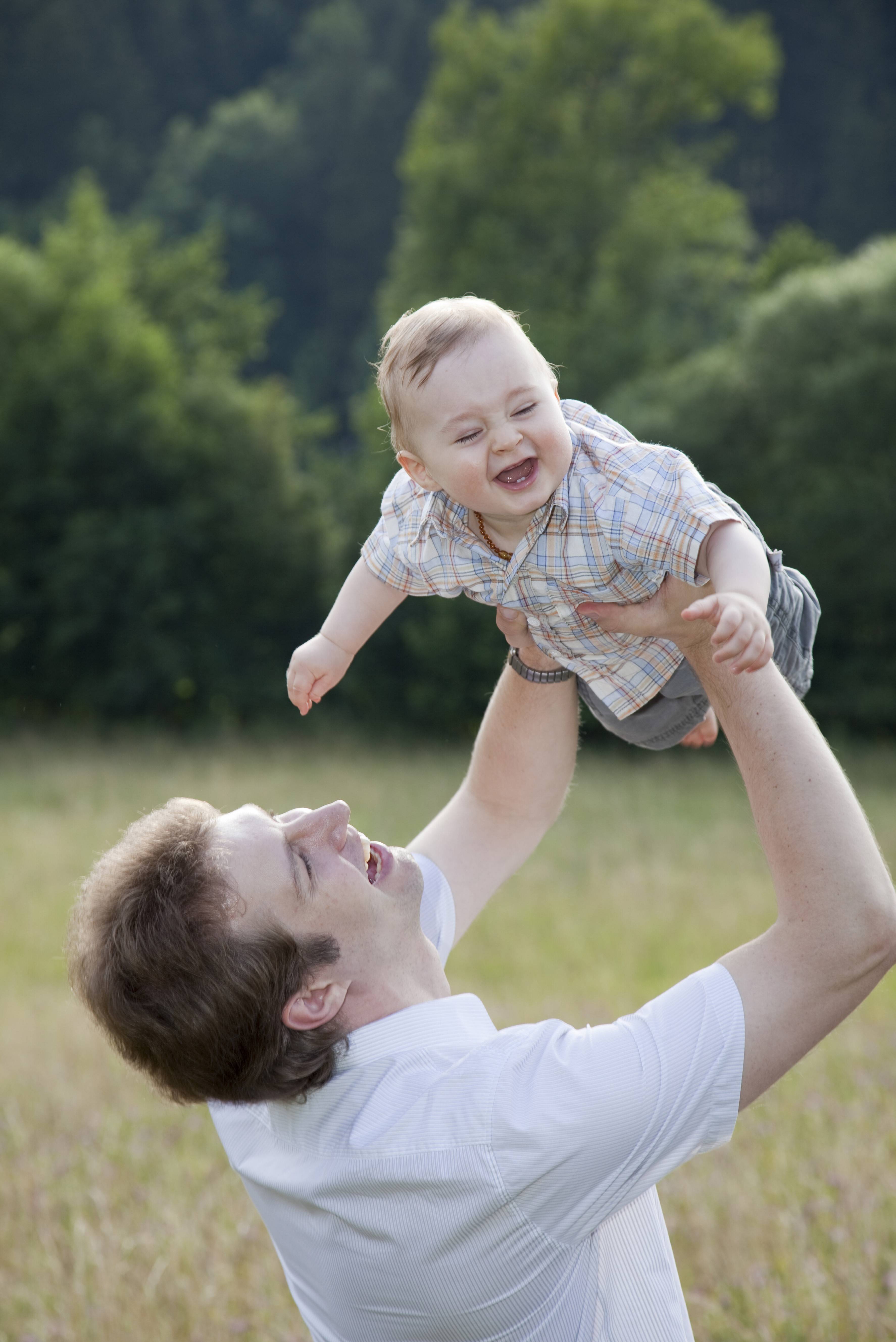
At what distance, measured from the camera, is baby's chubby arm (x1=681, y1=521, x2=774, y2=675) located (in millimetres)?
1728

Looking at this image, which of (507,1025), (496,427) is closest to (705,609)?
(496,427)

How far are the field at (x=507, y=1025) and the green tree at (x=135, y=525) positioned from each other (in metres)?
8.03

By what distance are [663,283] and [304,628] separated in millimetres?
9112

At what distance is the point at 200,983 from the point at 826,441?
57.4 feet

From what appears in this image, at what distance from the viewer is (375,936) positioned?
1.95 m

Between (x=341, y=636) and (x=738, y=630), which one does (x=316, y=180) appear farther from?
(x=738, y=630)

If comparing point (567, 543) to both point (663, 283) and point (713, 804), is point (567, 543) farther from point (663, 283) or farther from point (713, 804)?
point (663, 283)

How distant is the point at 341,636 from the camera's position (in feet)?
8.14

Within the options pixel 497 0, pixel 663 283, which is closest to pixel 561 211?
pixel 663 283

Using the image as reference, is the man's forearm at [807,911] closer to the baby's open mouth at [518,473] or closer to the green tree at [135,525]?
the baby's open mouth at [518,473]

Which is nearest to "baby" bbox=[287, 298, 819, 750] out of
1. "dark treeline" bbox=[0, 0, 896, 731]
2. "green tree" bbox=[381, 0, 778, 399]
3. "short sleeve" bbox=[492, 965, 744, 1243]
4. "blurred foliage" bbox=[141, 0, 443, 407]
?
"short sleeve" bbox=[492, 965, 744, 1243]

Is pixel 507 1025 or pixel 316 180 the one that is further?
pixel 316 180

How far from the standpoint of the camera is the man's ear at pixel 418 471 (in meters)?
2.36

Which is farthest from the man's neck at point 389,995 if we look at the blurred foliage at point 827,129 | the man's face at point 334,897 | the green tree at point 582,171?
the blurred foliage at point 827,129
